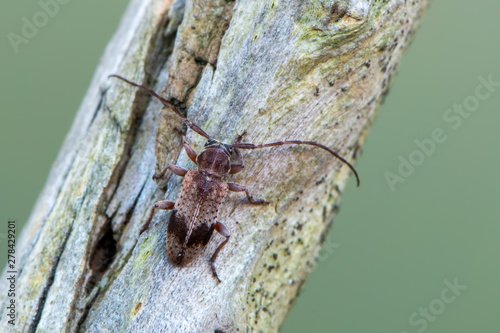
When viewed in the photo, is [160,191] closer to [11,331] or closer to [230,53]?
[230,53]

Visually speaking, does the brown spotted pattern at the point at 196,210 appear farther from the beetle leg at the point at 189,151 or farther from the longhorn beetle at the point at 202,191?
the beetle leg at the point at 189,151

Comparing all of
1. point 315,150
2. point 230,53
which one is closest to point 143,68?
point 230,53

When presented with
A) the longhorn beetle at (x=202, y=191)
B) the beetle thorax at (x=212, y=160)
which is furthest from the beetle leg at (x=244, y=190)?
the beetle thorax at (x=212, y=160)

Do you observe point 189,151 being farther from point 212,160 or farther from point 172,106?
point 172,106

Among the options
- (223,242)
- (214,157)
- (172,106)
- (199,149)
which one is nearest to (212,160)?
(214,157)

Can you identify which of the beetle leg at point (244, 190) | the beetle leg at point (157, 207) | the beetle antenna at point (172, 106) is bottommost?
the beetle leg at point (157, 207)

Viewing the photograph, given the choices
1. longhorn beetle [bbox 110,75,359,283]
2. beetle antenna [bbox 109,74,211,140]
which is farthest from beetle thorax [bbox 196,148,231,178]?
beetle antenna [bbox 109,74,211,140]
